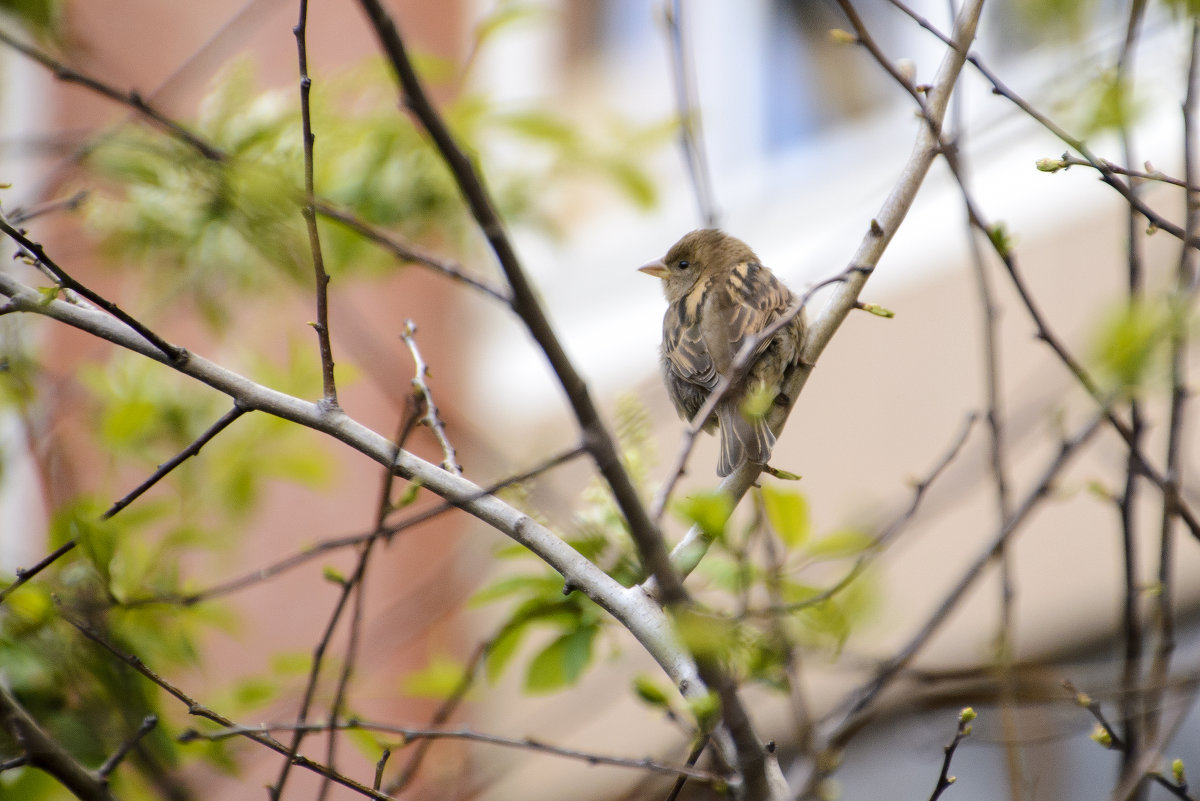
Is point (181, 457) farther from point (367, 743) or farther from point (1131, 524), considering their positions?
point (1131, 524)

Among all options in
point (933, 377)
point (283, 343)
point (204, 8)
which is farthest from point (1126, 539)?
point (204, 8)

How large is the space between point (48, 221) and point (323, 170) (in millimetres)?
5476

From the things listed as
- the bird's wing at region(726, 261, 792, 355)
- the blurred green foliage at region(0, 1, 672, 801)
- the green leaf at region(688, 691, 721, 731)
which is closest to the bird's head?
the bird's wing at region(726, 261, 792, 355)

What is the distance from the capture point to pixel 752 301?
10.7 feet

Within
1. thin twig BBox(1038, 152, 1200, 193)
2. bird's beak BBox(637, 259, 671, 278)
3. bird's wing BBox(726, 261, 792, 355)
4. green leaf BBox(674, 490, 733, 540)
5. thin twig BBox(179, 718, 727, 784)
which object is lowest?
thin twig BBox(179, 718, 727, 784)

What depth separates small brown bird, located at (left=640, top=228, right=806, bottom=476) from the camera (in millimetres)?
2846

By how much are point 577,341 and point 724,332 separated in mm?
4712

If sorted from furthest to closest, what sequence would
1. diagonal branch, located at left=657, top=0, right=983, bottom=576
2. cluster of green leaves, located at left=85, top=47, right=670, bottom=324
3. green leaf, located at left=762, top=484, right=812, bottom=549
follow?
cluster of green leaves, located at left=85, top=47, right=670, bottom=324, green leaf, located at left=762, top=484, right=812, bottom=549, diagonal branch, located at left=657, top=0, right=983, bottom=576

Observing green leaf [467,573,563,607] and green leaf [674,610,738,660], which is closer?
green leaf [674,610,738,660]

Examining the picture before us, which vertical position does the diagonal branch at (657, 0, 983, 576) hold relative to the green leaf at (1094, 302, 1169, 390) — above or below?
above

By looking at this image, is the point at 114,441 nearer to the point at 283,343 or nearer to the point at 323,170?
the point at 323,170

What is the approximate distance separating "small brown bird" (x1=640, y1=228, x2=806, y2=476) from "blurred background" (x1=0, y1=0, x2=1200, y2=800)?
0.30m

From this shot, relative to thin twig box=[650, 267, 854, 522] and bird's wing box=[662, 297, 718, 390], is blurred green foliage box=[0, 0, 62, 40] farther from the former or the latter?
bird's wing box=[662, 297, 718, 390]

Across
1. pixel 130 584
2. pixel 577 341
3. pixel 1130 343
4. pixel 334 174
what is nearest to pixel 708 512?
pixel 1130 343
